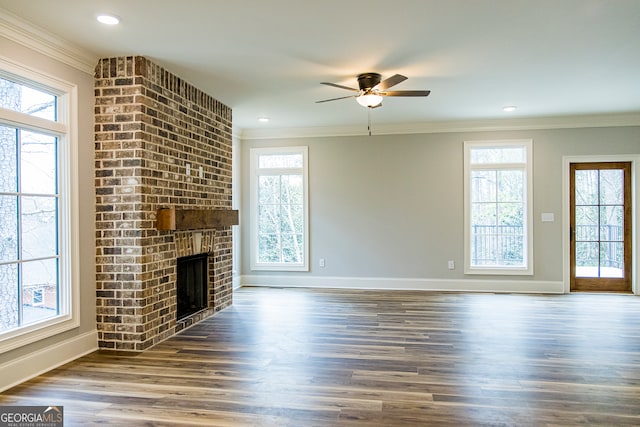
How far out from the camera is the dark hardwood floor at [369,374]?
268cm

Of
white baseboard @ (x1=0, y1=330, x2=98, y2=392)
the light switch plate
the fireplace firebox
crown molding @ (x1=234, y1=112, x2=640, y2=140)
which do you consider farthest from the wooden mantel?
the light switch plate

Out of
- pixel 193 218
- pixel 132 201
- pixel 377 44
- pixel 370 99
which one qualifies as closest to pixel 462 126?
pixel 370 99

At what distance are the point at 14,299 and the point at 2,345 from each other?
0.35 meters

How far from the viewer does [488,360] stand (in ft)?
11.9

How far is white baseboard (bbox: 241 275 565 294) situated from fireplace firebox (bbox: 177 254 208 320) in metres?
2.17

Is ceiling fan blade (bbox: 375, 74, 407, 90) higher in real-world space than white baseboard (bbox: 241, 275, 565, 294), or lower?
higher

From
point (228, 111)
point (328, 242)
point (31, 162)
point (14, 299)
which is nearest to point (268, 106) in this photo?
point (228, 111)

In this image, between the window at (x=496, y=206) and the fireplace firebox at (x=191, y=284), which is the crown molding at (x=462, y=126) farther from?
the fireplace firebox at (x=191, y=284)

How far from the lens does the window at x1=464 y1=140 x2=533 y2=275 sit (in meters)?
6.80

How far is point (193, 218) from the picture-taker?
14.7 ft

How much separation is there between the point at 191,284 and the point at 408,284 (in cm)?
354

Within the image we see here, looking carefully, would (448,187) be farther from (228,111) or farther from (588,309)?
(228,111)

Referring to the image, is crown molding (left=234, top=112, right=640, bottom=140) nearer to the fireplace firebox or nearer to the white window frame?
the fireplace firebox

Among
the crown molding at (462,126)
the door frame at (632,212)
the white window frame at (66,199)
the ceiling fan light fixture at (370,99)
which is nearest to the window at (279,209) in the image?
the crown molding at (462,126)
